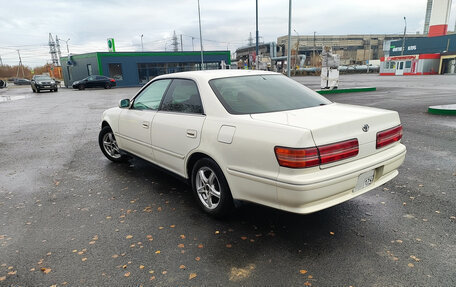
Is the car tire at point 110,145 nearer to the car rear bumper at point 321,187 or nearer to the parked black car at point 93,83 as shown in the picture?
the car rear bumper at point 321,187

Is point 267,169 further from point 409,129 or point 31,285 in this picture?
point 409,129

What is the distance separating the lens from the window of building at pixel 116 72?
42812 mm

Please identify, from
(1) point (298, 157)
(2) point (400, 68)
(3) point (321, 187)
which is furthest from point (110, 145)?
(2) point (400, 68)

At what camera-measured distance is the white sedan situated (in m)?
2.67

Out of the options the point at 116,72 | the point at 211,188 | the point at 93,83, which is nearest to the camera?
the point at 211,188

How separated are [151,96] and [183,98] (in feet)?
2.80

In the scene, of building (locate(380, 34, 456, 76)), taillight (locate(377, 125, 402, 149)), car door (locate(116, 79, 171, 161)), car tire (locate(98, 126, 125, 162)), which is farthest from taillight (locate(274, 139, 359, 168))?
building (locate(380, 34, 456, 76))

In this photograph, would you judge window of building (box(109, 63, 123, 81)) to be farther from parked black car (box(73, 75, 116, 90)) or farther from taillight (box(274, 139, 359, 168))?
taillight (box(274, 139, 359, 168))

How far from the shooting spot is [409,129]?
25.6 feet

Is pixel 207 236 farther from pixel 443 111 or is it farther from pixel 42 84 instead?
pixel 42 84

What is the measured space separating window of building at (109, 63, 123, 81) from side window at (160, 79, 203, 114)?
138ft

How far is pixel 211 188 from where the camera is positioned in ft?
11.4

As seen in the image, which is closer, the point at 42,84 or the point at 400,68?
the point at 42,84

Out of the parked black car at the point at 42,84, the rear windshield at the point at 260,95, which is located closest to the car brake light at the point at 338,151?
the rear windshield at the point at 260,95
